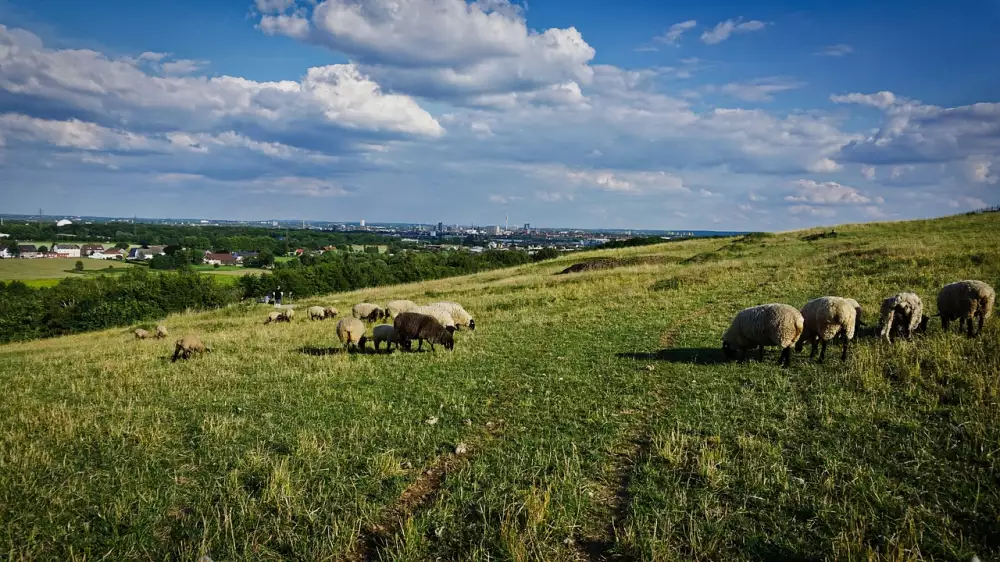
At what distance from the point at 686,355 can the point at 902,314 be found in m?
6.47

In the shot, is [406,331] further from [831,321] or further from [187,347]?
[831,321]

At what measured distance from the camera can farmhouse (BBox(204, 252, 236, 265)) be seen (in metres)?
138

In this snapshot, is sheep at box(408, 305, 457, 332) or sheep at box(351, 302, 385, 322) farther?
sheep at box(351, 302, 385, 322)

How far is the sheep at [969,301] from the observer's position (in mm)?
13250

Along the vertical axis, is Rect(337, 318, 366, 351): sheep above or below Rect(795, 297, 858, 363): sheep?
below

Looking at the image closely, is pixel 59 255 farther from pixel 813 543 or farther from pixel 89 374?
pixel 813 543

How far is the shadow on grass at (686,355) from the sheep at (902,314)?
4.70 meters

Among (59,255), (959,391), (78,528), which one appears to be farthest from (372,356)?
(59,255)

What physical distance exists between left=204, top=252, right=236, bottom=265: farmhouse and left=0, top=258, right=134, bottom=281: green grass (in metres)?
19.8

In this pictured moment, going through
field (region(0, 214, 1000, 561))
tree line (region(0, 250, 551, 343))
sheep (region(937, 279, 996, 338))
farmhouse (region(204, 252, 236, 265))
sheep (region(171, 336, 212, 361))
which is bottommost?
tree line (region(0, 250, 551, 343))

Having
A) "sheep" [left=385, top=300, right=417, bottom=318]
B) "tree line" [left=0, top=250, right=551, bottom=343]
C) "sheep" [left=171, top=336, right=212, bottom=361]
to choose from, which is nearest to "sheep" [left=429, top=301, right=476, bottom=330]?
"sheep" [left=385, top=300, right=417, bottom=318]

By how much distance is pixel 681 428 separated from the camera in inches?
350

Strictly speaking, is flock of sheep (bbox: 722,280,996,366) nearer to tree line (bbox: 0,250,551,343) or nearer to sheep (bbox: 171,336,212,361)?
sheep (bbox: 171,336,212,361)

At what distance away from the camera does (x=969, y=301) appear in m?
13.4
